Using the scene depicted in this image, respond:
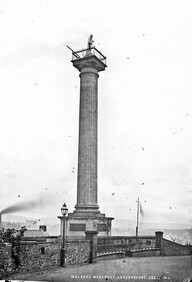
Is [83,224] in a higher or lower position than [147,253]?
higher

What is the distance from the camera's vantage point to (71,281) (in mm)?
15391

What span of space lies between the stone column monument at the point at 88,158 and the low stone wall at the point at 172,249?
4262mm

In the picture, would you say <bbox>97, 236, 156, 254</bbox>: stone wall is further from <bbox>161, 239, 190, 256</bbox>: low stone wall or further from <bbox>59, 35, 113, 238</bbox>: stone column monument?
<bbox>59, 35, 113, 238</bbox>: stone column monument

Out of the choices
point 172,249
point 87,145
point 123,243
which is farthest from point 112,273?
point 87,145

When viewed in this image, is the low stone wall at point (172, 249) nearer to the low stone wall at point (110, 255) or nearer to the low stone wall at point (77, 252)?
the low stone wall at point (110, 255)

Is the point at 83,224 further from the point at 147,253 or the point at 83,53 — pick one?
the point at 83,53

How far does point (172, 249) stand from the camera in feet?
94.3

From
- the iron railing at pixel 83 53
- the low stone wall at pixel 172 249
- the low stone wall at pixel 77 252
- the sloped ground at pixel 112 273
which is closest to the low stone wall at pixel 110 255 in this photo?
the sloped ground at pixel 112 273

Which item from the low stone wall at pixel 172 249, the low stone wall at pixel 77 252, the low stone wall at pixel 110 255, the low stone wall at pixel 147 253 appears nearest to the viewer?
the low stone wall at pixel 77 252

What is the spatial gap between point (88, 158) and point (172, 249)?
9144mm

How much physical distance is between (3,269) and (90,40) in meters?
21.5

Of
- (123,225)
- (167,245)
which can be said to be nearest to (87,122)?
(167,245)

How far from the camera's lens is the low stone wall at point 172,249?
28.5 m

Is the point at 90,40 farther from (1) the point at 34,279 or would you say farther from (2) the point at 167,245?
(1) the point at 34,279
